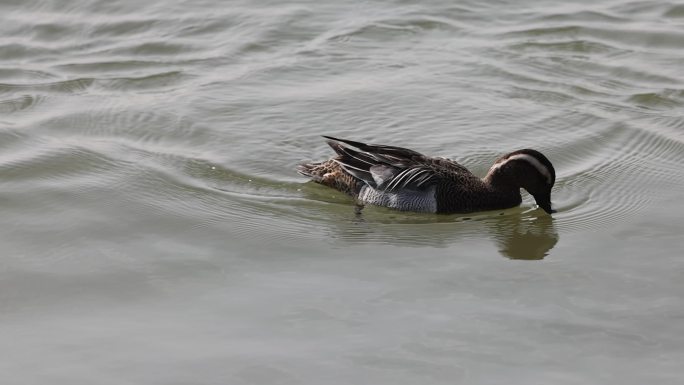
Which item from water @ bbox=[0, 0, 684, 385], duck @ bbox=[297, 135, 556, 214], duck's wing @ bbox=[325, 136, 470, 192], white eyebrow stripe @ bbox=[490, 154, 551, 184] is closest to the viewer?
water @ bbox=[0, 0, 684, 385]

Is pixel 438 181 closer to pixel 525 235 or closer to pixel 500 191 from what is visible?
pixel 500 191

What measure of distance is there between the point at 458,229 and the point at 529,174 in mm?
→ 855

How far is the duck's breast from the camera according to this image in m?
10.6

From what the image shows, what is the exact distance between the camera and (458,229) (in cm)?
1023

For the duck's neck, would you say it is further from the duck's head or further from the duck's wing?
the duck's wing

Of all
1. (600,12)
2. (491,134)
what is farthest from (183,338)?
(600,12)

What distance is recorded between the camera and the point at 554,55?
599 inches

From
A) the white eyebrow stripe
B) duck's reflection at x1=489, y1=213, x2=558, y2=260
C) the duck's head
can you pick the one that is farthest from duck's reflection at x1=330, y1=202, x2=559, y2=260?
the white eyebrow stripe

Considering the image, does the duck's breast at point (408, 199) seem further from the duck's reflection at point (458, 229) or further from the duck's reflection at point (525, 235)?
the duck's reflection at point (525, 235)

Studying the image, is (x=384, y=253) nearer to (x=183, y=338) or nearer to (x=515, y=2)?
(x=183, y=338)

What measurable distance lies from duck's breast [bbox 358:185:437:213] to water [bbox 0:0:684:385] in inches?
7.0

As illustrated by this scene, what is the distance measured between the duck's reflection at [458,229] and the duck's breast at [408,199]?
0.06 metres

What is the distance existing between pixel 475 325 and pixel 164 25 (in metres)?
9.88

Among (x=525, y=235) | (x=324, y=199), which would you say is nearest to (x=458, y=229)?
(x=525, y=235)
